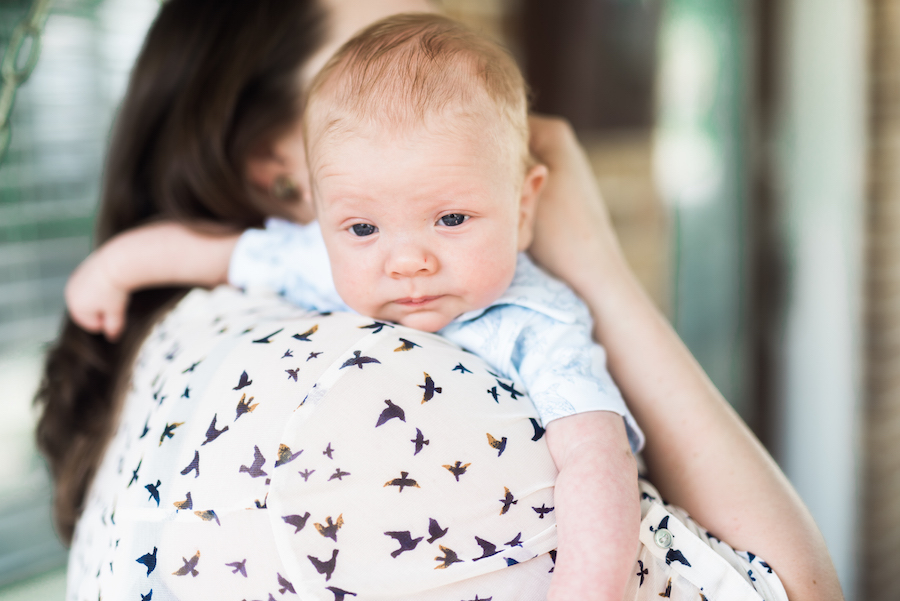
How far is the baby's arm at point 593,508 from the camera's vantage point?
72cm

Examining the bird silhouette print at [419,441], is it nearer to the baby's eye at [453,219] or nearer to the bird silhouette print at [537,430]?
the bird silhouette print at [537,430]

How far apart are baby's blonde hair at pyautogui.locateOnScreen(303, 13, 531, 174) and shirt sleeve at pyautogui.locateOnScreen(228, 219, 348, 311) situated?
217 mm

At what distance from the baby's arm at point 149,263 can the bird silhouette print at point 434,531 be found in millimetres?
717

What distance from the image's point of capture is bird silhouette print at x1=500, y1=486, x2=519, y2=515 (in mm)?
735

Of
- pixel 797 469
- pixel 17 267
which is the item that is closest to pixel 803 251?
pixel 797 469

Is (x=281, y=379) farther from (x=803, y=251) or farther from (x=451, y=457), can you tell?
(x=803, y=251)

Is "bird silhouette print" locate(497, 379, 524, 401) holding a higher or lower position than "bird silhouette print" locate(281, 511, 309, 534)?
higher

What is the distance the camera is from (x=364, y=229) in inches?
35.6

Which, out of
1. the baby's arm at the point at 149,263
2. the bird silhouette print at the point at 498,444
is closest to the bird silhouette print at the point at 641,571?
the bird silhouette print at the point at 498,444

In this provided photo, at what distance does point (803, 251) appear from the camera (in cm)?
316

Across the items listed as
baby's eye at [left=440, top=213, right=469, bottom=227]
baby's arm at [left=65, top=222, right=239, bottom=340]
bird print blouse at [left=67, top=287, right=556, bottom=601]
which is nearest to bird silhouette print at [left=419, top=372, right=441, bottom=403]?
bird print blouse at [left=67, top=287, right=556, bottom=601]

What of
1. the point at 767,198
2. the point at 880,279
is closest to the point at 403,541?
the point at 880,279

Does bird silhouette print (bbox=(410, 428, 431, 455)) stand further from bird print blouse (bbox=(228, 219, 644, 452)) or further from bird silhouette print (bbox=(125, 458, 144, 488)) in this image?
bird silhouette print (bbox=(125, 458, 144, 488))

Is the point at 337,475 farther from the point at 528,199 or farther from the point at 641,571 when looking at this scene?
the point at 528,199
